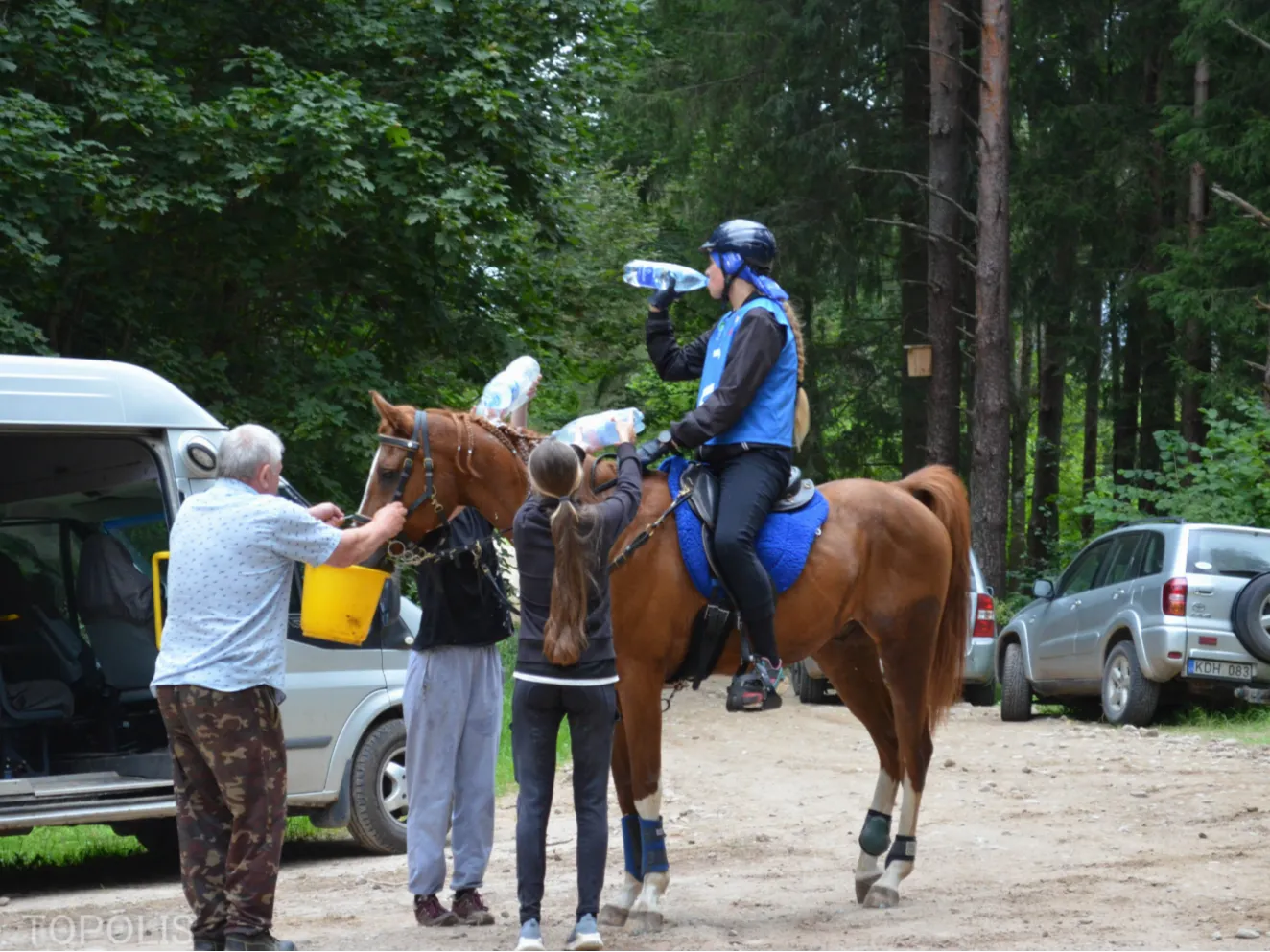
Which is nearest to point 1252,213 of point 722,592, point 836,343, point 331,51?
point 836,343

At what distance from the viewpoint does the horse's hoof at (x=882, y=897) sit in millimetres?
7574

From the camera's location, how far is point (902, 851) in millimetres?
7770

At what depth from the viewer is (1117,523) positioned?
74.5ft

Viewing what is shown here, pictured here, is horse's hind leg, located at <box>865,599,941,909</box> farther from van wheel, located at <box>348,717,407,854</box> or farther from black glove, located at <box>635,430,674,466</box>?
van wheel, located at <box>348,717,407,854</box>

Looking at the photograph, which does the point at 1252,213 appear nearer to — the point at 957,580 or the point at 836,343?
the point at 836,343

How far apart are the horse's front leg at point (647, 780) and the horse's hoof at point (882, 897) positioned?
3.69 feet

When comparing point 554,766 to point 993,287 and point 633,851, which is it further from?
point 993,287

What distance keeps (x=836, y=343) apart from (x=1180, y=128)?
731 cm

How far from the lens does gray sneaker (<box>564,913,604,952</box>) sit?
20.3ft

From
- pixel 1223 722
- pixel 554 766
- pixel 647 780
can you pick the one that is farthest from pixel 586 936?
pixel 1223 722

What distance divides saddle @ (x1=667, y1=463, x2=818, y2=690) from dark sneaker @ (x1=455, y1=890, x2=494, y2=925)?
49.7 inches

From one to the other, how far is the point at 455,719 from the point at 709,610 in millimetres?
1215

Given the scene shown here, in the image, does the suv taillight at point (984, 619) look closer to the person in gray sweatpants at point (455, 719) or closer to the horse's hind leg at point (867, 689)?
the horse's hind leg at point (867, 689)

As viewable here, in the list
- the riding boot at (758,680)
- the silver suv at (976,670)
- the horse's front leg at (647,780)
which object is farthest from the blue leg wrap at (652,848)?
the silver suv at (976,670)
